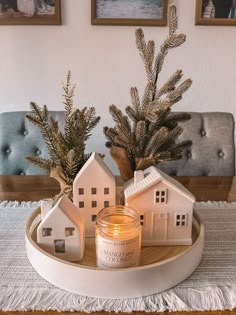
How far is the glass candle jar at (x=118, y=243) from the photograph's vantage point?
0.72m

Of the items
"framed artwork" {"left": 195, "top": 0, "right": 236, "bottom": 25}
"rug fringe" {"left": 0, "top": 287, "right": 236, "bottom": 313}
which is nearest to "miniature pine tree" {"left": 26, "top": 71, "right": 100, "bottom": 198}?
"rug fringe" {"left": 0, "top": 287, "right": 236, "bottom": 313}

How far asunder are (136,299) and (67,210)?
8.2 inches

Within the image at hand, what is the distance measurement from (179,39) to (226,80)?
136cm

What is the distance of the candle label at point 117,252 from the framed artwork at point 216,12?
1565mm

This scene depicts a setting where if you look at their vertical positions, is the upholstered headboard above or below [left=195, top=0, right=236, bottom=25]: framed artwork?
below

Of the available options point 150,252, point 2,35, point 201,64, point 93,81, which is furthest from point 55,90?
point 150,252

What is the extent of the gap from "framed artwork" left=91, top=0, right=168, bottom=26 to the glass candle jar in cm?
146

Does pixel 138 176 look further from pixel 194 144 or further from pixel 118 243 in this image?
pixel 194 144

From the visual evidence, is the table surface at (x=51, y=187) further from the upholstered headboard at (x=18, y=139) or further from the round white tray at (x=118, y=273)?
the round white tray at (x=118, y=273)

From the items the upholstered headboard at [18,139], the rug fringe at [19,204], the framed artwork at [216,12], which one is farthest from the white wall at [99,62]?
the rug fringe at [19,204]

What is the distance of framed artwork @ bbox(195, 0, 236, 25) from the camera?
1982 millimetres

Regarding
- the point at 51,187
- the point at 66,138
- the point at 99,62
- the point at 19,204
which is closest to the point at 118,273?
the point at 66,138

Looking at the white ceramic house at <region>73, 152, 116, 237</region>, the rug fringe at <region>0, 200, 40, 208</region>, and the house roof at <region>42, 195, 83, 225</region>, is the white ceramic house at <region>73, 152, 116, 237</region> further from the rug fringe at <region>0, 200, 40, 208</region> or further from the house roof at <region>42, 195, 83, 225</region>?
the rug fringe at <region>0, 200, 40, 208</region>

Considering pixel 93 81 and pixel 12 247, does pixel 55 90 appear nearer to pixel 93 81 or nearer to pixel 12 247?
pixel 93 81
